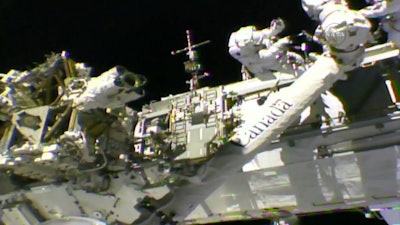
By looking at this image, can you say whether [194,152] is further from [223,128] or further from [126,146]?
[126,146]

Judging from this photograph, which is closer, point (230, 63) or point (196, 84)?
point (196, 84)

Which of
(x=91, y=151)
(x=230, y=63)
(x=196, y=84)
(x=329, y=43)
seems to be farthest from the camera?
(x=230, y=63)

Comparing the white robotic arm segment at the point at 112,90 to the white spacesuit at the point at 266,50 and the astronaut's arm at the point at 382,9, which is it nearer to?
the white spacesuit at the point at 266,50

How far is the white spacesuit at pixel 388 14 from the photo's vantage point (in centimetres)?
246

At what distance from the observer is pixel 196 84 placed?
158 inches

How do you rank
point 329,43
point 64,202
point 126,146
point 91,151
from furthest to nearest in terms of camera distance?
point 64,202 → point 126,146 → point 91,151 → point 329,43

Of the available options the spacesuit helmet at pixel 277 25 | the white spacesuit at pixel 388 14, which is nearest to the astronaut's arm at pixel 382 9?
the white spacesuit at pixel 388 14

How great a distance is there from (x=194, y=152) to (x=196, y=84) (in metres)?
1.02

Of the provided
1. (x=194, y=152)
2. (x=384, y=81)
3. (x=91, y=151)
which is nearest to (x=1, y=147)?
(x=91, y=151)

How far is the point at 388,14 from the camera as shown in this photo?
2.57 metres

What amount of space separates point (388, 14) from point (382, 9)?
10cm

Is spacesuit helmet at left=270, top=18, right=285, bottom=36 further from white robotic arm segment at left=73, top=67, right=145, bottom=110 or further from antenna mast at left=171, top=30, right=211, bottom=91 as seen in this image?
antenna mast at left=171, top=30, right=211, bottom=91

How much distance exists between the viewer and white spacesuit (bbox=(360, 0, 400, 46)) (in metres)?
2.46

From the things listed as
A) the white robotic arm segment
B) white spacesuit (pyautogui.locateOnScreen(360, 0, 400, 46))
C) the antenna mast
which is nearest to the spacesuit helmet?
white spacesuit (pyautogui.locateOnScreen(360, 0, 400, 46))
